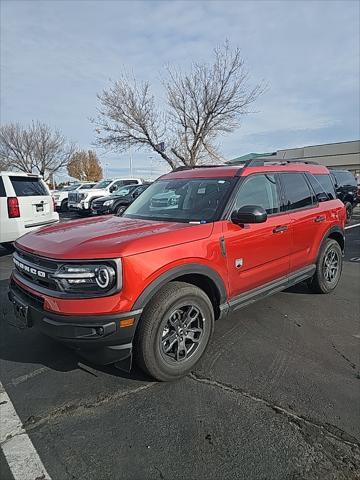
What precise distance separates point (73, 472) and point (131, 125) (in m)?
22.6

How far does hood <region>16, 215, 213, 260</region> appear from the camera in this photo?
2385mm

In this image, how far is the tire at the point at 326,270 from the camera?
4535 millimetres

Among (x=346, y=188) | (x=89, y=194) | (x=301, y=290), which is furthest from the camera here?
(x=89, y=194)

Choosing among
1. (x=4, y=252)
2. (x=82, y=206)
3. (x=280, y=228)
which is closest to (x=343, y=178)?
(x=280, y=228)

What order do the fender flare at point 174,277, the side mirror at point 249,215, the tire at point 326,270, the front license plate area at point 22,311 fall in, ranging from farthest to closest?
the tire at point 326,270, the side mirror at point 249,215, the front license plate area at point 22,311, the fender flare at point 174,277

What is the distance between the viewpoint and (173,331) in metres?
2.74

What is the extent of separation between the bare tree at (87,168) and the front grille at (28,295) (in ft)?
176

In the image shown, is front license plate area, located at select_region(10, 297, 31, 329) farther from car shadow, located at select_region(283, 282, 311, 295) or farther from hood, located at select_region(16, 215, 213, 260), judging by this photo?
car shadow, located at select_region(283, 282, 311, 295)

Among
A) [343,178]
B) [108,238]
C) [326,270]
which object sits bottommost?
[326,270]

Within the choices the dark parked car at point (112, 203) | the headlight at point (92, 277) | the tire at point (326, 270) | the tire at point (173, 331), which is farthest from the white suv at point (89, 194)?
the headlight at point (92, 277)

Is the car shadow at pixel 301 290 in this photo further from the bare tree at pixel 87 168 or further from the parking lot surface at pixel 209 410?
the bare tree at pixel 87 168

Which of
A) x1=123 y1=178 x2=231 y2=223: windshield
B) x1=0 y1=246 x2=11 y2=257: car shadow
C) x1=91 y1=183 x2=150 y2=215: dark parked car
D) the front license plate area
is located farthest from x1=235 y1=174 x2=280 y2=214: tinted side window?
x1=91 y1=183 x2=150 y2=215: dark parked car

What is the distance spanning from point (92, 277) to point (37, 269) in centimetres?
57

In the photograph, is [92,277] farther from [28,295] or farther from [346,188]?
[346,188]
